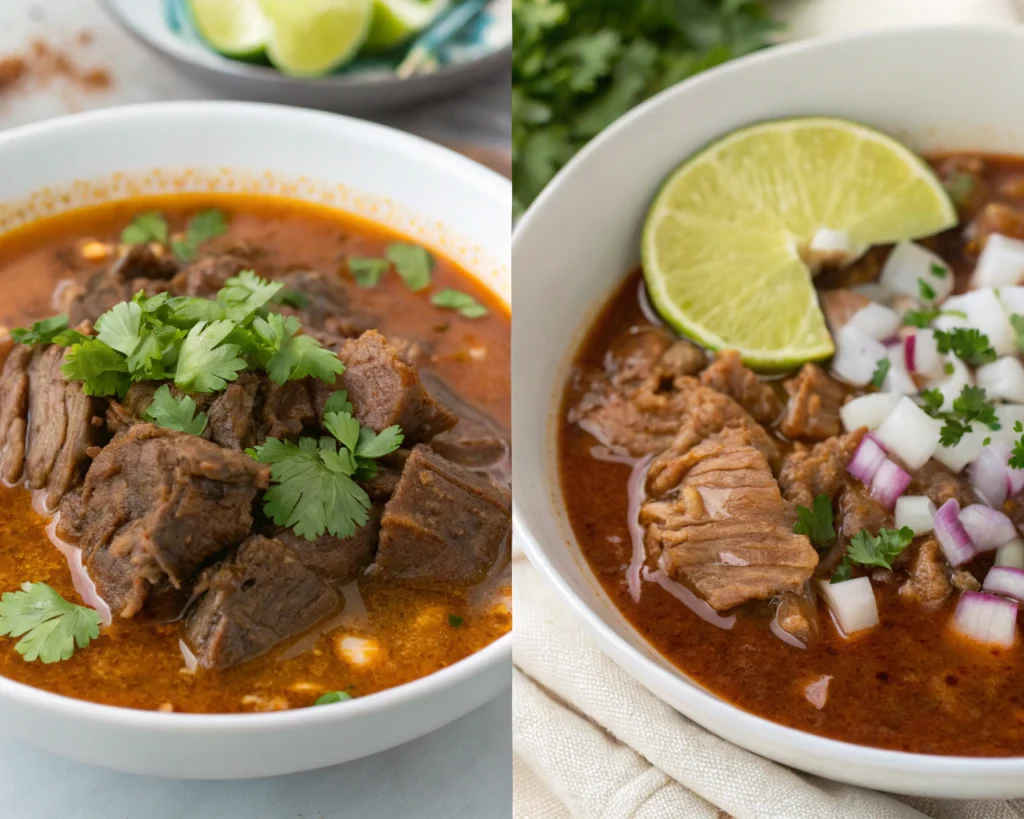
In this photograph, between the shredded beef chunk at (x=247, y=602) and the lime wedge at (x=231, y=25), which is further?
the lime wedge at (x=231, y=25)

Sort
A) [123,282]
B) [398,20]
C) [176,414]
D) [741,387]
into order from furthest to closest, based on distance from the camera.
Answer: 1. [398,20]
2. [123,282]
3. [741,387]
4. [176,414]

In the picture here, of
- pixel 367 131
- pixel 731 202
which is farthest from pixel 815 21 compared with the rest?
pixel 367 131

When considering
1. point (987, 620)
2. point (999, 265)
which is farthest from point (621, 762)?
point (999, 265)

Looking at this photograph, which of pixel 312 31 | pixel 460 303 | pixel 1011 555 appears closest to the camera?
pixel 1011 555

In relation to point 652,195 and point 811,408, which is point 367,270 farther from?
point 811,408

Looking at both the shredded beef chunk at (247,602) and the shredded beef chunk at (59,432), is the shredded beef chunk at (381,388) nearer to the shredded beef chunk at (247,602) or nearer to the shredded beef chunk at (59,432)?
the shredded beef chunk at (247,602)

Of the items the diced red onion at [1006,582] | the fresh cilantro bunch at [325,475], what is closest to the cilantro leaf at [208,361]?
the fresh cilantro bunch at [325,475]

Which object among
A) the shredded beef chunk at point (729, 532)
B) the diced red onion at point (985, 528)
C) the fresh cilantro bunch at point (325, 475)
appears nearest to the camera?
the fresh cilantro bunch at point (325, 475)
